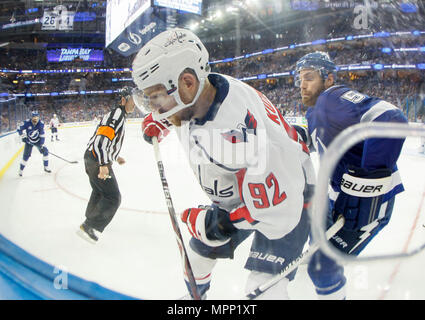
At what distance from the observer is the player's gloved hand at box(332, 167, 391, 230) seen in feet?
2.09

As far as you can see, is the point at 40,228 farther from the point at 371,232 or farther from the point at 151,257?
the point at 371,232

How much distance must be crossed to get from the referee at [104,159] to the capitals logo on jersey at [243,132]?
116 centimetres

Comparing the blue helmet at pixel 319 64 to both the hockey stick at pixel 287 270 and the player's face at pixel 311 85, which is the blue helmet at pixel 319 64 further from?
the hockey stick at pixel 287 270

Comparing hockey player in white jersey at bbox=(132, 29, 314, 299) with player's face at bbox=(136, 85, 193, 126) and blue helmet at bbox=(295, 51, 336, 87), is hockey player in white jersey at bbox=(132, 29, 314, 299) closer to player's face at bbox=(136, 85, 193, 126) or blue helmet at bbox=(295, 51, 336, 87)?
player's face at bbox=(136, 85, 193, 126)

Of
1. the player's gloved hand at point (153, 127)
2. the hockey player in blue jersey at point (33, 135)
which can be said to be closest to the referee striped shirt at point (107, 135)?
the player's gloved hand at point (153, 127)

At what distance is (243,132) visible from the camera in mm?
601

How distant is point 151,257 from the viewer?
53.7 inches

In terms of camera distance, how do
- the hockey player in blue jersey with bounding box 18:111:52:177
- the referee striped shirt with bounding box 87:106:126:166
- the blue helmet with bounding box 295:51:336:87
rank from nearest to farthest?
the blue helmet with bounding box 295:51:336:87 → the referee striped shirt with bounding box 87:106:126:166 → the hockey player in blue jersey with bounding box 18:111:52:177

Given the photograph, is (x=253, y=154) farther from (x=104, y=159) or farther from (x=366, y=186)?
(x=104, y=159)

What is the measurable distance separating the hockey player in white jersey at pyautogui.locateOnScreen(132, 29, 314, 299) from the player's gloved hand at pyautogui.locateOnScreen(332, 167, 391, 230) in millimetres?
95

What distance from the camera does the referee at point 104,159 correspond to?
1611mm

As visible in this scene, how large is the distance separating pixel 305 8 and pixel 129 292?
5.42m

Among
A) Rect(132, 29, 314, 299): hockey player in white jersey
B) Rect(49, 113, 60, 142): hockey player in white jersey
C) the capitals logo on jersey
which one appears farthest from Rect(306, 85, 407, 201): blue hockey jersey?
Rect(49, 113, 60, 142): hockey player in white jersey
